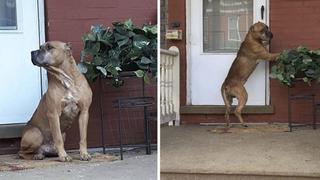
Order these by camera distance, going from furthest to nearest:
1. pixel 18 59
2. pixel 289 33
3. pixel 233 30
A: pixel 18 59
pixel 233 30
pixel 289 33

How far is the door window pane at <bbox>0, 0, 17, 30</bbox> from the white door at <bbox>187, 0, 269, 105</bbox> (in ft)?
4.31

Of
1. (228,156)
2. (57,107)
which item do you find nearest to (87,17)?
(57,107)

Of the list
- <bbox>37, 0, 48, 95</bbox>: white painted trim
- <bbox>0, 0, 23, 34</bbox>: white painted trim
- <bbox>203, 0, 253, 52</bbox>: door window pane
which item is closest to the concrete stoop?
<bbox>203, 0, 253, 52</bbox>: door window pane

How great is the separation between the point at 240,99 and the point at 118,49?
807 mm

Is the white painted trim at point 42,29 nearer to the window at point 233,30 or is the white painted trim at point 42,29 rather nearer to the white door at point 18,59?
the white door at point 18,59

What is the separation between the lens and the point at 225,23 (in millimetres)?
2889

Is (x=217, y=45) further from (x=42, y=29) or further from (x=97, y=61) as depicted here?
(x=42, y=29)

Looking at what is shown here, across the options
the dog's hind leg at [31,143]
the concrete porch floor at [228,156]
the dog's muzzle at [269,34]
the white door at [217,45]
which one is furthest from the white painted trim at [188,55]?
the dog's hind leg at [31,143]

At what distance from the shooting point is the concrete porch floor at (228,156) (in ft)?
7.46

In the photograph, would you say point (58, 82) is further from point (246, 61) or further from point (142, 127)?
point (246, 61)

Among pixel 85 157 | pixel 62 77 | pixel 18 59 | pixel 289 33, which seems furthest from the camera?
pixel 18 59

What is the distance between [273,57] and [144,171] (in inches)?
39.8

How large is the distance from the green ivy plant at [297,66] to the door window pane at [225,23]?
0.89 ft

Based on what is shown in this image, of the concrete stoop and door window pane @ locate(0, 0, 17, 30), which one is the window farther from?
door window pane @ locate(0, 0, 17, 30)
